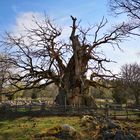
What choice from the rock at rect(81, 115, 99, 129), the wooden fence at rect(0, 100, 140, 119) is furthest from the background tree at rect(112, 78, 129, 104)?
the rock at rect(81, 115, 99, 129)

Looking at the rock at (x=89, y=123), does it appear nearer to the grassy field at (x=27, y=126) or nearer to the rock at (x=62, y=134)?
the grassy field at (x=27, y=126)

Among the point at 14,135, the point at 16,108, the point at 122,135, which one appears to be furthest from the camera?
the point at 16,108

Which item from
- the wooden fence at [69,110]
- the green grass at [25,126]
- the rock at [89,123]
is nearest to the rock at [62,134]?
the green grass at [25,126]

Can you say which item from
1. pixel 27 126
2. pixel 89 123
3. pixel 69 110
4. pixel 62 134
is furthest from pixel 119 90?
pixel 62 134

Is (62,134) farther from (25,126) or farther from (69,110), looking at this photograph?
(69,110)

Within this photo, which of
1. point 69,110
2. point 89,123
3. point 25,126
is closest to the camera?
point 89,123

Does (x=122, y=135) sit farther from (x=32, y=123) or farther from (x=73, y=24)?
(x=73, y=24)

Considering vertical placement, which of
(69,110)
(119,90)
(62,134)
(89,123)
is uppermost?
(119,90)

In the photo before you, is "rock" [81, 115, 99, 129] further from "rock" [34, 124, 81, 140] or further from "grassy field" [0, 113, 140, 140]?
"rock" [34, 124, 81, 140]

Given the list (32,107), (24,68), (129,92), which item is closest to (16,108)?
(32,107)

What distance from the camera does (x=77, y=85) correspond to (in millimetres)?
40938

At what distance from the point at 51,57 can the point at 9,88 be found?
7.12 metres

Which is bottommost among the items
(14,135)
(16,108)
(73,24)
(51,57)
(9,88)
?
(14,135)

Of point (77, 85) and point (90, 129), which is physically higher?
point (77, 85)
